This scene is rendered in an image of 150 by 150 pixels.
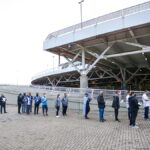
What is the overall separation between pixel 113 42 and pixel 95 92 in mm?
7702

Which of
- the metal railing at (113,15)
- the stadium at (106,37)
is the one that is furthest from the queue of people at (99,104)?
the metal railing at (113,15)

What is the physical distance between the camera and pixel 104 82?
221 feet

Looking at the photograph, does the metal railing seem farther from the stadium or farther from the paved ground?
the paved ground

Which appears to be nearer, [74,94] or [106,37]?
[74,94]

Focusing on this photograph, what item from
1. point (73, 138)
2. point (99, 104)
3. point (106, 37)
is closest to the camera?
point (73, 138)

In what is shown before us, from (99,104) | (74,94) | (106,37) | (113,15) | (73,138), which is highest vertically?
(113,15)

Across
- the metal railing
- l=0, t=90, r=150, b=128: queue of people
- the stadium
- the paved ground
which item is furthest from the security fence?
the paved ground

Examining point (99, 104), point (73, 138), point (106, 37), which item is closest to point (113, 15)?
point (106, 37)

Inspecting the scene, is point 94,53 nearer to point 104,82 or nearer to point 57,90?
point 57,90

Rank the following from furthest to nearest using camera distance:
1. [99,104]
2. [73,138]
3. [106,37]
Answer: [106,37]
[99,104]
[73,138]

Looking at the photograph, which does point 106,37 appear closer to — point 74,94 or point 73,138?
point 74,94

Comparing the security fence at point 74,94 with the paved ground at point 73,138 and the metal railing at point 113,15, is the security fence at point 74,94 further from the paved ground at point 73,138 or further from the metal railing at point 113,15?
the paved ground at point 73,138

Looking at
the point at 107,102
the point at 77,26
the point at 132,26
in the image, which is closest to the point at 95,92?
the point at 107,102

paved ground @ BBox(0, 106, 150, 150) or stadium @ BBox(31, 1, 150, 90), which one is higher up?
stadium @ BBox(31, 1, 150, 90)
